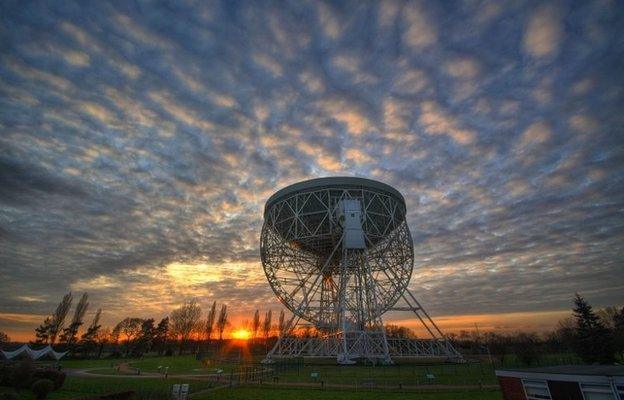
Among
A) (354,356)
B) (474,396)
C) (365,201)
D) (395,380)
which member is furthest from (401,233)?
(474,396)

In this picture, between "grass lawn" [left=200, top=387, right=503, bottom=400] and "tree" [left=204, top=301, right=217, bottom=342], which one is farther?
"tree" [left=204, top=301, right=217, bottom=342]

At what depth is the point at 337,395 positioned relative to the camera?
17.5m

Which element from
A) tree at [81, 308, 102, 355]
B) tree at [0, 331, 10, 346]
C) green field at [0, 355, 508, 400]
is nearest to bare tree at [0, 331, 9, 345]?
tree at [0, 331, 10, 346]

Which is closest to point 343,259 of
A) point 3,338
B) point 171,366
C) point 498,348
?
point 171,366

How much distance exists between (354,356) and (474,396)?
36.2 feet

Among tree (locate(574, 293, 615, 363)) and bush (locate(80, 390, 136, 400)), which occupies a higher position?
tree (locate(574, 293, 615, 363))

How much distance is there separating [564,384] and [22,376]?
89.6 feet

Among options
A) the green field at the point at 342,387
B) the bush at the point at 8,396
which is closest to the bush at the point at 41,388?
the green field at the point at 342,387

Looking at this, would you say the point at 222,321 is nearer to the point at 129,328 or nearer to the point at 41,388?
the point at 129,328

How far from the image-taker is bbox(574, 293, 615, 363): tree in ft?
110

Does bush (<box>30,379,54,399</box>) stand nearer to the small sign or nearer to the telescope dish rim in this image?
the small sign

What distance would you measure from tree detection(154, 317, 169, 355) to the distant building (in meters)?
71.2

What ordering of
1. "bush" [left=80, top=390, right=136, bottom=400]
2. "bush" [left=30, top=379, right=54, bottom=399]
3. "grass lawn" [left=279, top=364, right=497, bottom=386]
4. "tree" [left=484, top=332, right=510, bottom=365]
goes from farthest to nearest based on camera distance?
"tree" [left=484, top=332, right=510, bottom=365], "grass lawn" [left=279, top=364, right=497, bottom=386], "bush" [left=30, top=379, right=54, bottom=399], "bush" [left=80, top=390, right=136, bottom=400]

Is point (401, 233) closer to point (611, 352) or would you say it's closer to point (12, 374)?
point (611, 352)
